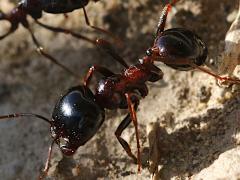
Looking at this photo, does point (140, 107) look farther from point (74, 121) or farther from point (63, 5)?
point (63, 5)

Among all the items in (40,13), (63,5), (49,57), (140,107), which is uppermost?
(40,13)

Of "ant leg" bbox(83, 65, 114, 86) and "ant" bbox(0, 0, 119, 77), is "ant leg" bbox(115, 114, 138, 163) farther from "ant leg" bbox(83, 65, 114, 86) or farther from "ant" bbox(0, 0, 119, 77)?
"ant" bbox(0, 0, 119, 77)

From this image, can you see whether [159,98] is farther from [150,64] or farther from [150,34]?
[150,34]

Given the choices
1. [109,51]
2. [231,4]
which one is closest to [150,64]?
[109,51]

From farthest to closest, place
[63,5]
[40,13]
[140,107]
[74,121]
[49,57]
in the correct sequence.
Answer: [40,13] → [49,57] → [63,5] → [140,107] → [74,121]

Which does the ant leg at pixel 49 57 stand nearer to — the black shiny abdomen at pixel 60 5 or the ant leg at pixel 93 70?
the black shiny abdomen at pixel 60 5

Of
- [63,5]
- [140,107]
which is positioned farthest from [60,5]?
[140,107]

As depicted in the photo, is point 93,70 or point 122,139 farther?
point 93,70

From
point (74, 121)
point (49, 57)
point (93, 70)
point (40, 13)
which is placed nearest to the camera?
point (74, 121)
